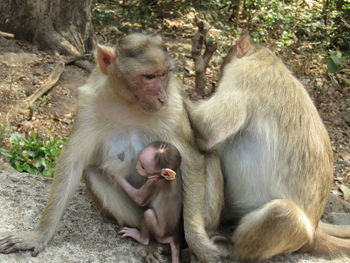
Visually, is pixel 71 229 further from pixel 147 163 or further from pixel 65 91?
pixel 65 91

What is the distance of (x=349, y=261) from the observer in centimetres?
449

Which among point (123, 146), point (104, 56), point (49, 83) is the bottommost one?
point (49, 83)

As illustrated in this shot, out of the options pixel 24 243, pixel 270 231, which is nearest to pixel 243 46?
pixel 270 231

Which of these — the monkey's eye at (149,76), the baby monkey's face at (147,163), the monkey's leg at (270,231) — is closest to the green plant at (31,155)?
the baby monkey's face at (147,163)

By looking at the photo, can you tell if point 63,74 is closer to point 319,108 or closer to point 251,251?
point 319,108

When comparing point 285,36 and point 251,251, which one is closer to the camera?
point 251,251

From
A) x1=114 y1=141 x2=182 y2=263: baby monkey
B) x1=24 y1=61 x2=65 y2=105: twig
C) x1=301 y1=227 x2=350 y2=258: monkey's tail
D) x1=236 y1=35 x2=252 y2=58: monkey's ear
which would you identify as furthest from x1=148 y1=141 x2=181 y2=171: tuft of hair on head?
x1=24 y1=61 x2=65 y2=105: twig

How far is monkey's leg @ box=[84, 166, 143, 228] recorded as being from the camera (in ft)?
14.4

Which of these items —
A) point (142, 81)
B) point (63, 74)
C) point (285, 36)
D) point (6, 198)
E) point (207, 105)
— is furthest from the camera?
point (285, 36)

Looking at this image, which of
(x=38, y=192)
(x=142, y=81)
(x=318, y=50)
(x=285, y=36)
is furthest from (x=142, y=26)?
(x=142, y=81)

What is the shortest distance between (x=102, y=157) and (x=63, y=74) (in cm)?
475

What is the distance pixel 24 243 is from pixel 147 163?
116 cm

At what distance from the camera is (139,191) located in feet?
13.8

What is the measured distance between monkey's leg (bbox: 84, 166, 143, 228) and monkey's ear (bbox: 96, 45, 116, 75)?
2.92ft
